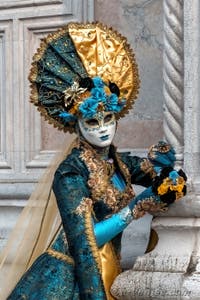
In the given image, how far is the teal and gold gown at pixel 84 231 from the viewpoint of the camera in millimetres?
3760

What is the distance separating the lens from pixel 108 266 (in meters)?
3.93

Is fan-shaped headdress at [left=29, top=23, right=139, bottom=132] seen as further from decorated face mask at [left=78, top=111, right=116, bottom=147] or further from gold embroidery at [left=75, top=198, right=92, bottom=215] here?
gold embroidery at [left=75, top=198, right=92, bottom=215]

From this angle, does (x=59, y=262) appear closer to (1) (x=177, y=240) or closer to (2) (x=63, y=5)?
(1) (x=177, y=240)

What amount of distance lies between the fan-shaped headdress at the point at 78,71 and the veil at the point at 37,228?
0.20 meters

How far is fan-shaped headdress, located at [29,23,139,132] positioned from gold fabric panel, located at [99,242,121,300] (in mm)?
425

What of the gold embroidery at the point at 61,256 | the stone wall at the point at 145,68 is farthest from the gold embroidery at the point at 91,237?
the stone wall at the point at 145,68

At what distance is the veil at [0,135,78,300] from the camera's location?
417 centimetres

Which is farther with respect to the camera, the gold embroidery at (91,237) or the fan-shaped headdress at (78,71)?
the fan-shaped headdress at (78,71)

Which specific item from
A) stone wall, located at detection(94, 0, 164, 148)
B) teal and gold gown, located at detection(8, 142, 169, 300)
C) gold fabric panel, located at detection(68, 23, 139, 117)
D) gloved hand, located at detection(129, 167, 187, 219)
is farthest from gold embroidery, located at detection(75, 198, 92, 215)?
stone wall, located at detection(94, 0, 164, 148)

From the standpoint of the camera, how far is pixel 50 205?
4.16 metres

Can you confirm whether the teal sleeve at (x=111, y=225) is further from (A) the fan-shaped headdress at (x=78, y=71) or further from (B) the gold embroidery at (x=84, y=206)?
(A) the fan-shaped headdress at (x=78, y=71)

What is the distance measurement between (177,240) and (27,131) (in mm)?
1119

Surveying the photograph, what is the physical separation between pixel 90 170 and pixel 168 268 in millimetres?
408

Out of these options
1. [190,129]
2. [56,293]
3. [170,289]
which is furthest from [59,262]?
[190,129]
